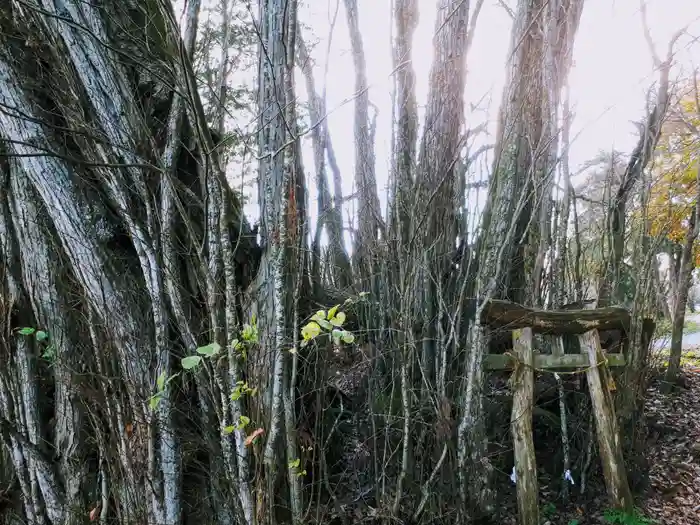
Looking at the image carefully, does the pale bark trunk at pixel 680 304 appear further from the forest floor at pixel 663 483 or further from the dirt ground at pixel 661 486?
the dirt ground at pixel 661 486

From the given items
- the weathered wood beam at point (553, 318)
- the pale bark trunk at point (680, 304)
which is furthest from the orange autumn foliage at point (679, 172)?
the weathered wood beam at point (553, 318)

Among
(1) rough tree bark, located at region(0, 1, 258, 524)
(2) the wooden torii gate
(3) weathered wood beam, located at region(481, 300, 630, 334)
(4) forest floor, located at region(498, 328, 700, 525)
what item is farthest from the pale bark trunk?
(1) rough tree bark, located at region(0, 1, 258, 524)

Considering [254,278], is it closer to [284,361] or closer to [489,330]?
[284,361]

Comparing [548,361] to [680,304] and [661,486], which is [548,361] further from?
[680,304]

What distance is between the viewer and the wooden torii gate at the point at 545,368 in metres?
3.62

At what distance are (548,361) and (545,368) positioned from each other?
64mm

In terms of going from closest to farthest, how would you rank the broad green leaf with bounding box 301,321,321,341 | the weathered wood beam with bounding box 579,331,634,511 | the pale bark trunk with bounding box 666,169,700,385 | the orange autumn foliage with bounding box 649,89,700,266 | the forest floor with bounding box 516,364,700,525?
the broad green leaf with bounding box 301,321,321,341 < the weathered wood beam with bounding box 579,331,634,511 < the forest floor with bounding box 516,364,700,525 < the orange autumn foliage with bounding box 649,89,700,266 < the pale bark trunk with bounding box 666,169,700,385

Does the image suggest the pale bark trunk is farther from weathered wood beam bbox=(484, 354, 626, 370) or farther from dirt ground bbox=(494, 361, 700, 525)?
weathered wood beam bbox=(484, 354, 626, 370)

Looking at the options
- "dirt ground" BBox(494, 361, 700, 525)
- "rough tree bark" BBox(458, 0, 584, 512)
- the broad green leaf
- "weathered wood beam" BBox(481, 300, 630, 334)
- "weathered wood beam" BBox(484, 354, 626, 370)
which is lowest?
"dirt ground" BBox(494, 361, 700, 525)

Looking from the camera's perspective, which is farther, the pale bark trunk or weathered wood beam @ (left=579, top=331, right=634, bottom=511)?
the pale bark trunk

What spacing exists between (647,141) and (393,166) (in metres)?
3.11

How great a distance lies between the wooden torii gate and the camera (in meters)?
3.62

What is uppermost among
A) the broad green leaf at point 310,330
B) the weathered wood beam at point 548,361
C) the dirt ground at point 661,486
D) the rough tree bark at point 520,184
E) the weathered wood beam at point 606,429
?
the rough tree bark at point 520,184

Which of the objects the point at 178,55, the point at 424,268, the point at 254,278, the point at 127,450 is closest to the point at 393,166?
the point at 424,268
